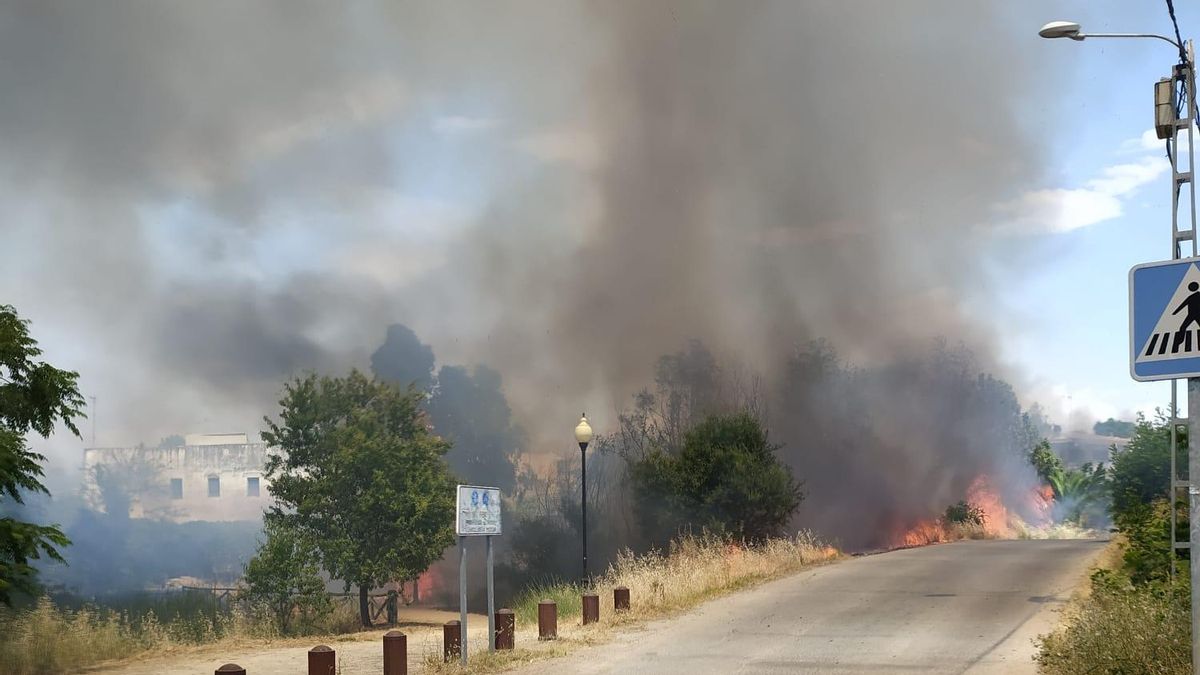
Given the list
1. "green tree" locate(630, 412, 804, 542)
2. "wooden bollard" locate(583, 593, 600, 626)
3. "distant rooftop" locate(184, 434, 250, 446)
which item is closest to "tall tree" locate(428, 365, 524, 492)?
"distant rooftop" locate(184, 434, 250, 446)

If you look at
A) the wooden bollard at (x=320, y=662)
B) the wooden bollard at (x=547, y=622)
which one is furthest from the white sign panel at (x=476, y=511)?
the wooden bollard at (x=320, y=662)

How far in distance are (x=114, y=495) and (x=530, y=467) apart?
30350 millimetres

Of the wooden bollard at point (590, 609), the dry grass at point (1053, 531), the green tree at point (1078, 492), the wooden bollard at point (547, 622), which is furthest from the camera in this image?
the green tree at point (1078, 492)

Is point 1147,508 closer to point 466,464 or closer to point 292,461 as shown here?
point 292,461

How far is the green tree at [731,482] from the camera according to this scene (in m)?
34.1

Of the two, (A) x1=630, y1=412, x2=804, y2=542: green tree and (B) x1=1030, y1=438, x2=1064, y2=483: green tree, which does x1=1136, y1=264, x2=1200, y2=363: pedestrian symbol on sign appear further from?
(B) x1=1030, y1=438, x2=1064, y2=483: green tree

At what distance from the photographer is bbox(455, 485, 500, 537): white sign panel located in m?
14.2

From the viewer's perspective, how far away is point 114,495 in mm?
75375

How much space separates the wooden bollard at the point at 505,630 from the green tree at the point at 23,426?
664cm

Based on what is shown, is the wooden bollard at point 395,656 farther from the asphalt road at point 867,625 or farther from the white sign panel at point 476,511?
the asphalt road at point 867,625

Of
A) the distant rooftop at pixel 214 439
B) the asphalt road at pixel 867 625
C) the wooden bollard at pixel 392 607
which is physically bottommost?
the wooden bollard at pixel 392 607

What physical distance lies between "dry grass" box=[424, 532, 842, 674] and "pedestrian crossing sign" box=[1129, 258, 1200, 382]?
9.62 metres

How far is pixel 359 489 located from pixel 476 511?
34701mm

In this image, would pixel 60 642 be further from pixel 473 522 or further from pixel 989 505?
pixel 989 505
